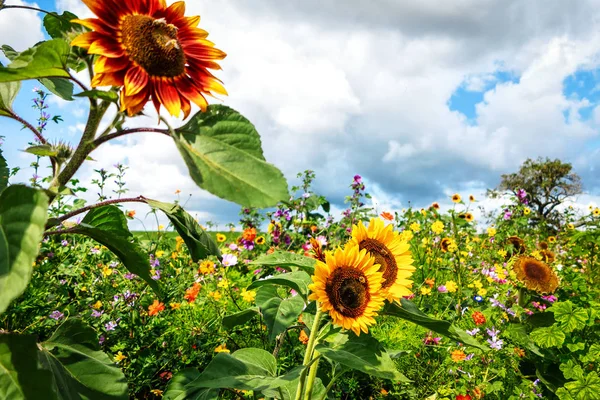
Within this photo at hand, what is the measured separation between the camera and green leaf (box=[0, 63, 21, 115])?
943 mm

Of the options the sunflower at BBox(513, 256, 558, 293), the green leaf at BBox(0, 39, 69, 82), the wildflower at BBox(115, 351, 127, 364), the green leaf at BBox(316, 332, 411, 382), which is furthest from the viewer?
the sunflower at BBox(513, 256, 558, 293)

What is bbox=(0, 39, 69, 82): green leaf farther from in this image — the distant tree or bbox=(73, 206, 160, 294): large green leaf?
the distant tree

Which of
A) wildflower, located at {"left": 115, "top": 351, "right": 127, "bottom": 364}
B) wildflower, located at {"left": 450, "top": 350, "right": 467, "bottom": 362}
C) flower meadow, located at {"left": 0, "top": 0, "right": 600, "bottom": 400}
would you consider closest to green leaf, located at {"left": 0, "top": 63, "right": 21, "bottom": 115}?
flower meadow, located at {"left": 0, "top": 0, "right": 600, "bottom": 400}

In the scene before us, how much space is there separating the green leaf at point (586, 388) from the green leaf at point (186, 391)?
5.11 feet

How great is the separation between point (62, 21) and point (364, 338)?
1.08 metres

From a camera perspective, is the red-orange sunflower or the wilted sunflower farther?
the wilted sunflower

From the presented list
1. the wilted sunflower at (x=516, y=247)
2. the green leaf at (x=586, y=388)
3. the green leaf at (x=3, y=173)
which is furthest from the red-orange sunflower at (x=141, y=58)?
the wilted sunflower at (x=516, y=247)

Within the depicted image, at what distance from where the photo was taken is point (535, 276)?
3.05 meters

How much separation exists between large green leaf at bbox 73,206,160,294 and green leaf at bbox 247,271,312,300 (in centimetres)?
41

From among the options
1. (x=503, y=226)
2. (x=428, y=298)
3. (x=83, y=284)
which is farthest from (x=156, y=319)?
(x=503, y=226)

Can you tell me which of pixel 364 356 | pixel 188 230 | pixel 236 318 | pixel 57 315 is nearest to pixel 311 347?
pixel 364 356

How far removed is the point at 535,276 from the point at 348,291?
7.24 feet

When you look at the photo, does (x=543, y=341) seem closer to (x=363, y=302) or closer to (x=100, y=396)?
(x=363, y=302)

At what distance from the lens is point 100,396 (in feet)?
3.25
